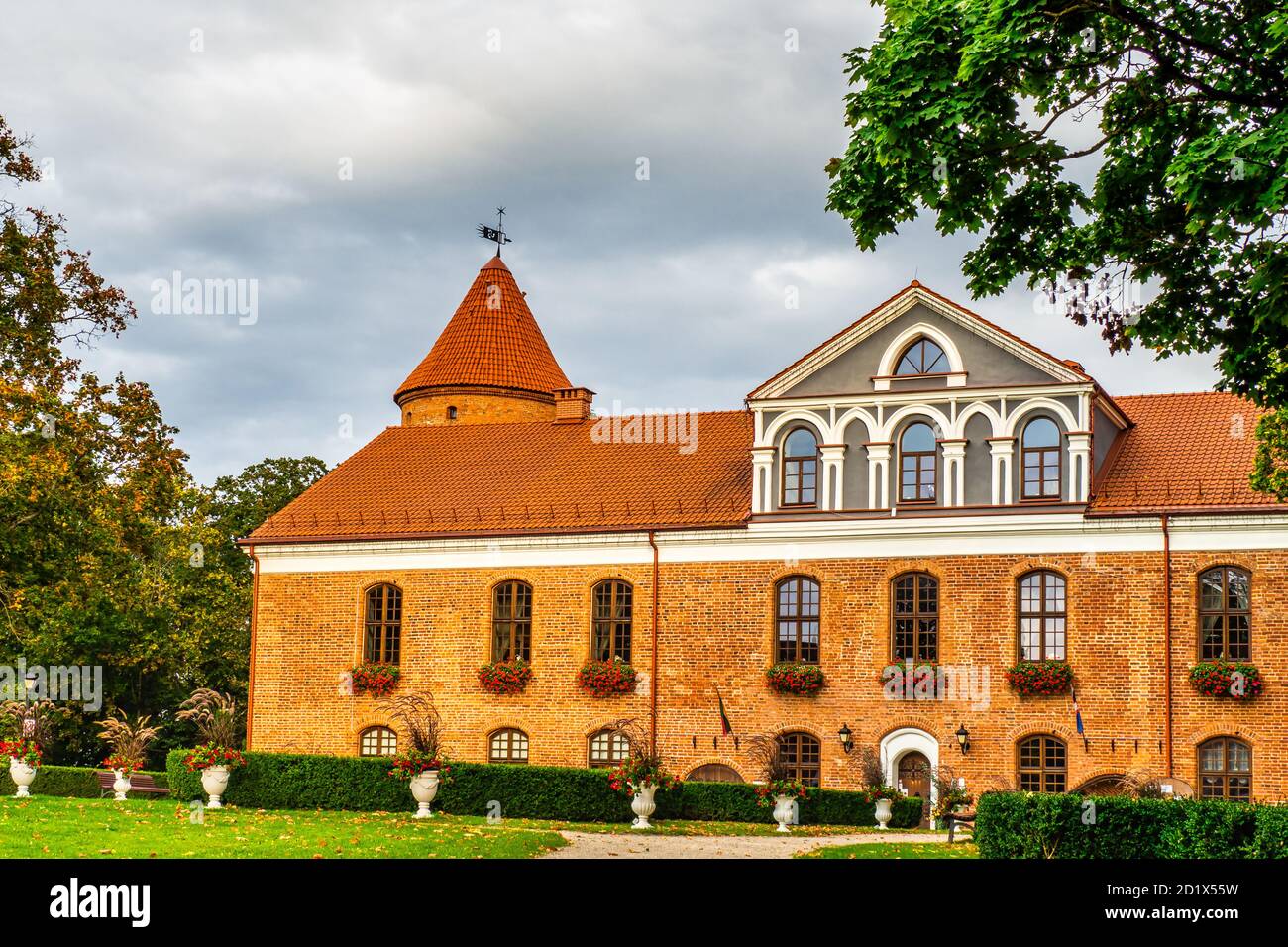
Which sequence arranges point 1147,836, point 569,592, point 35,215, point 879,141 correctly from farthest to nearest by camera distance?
point 569,592
point 35,215
point 1147,836
point 879,141

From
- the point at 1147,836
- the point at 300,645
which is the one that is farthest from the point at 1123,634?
the point at 300,645

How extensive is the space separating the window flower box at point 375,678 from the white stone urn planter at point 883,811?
13219mm

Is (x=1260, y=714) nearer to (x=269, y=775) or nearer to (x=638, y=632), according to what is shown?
(x=638, y=632)

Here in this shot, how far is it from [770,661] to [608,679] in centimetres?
367

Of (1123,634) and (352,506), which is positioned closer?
(1123,634)

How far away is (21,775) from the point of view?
29.3 meters

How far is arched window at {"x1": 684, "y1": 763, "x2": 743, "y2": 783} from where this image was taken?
34.2 m

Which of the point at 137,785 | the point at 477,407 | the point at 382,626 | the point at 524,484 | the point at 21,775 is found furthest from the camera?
the point at 477,407

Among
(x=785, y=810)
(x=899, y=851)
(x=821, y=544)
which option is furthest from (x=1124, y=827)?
(x=821, y=544)

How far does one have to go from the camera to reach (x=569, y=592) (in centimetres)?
3656

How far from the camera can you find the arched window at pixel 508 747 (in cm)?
3619

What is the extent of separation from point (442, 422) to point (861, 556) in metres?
15.9

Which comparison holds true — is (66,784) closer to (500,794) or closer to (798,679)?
(500,794)

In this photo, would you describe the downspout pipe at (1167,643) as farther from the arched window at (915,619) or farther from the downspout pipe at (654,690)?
the downspout pipe at (654,690)
